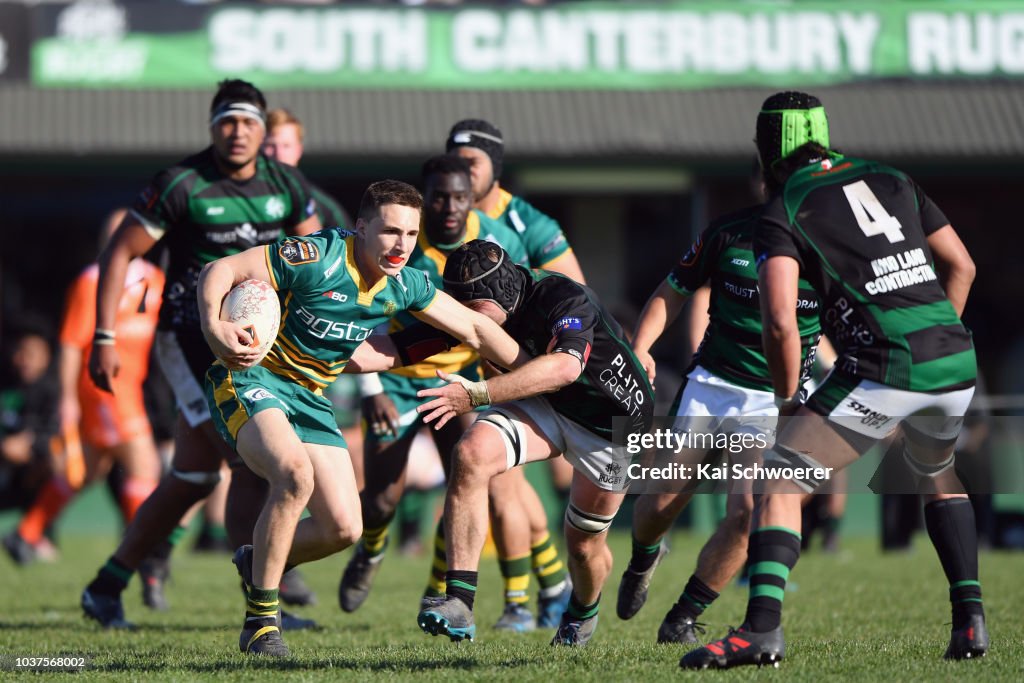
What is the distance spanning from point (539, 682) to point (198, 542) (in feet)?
30.6

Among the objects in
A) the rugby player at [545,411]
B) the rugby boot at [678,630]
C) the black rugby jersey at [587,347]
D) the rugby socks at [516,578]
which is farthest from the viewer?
the rugby socks at [516,578]

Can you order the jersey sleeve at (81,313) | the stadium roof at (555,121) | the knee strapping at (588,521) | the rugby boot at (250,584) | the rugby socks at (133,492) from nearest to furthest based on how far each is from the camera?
the rugby boot at (250,584) → the knee strapping at (588,521) → the rugby socks at (133,492) → the jersey sleeve at (81,313) → the stadium roof at (555,121)

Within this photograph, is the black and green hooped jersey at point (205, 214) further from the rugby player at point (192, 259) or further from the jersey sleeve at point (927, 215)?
the jersey sleeve at point (927, 215)

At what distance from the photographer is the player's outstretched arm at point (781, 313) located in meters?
5.11

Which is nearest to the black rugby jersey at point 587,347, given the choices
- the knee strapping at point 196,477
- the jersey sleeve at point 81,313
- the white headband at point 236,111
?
the white headband at point 236,111

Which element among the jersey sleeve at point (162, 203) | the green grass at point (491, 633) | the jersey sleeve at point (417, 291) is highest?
the jersey sleeve at point (162, 203)

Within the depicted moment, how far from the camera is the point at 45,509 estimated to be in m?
11.8

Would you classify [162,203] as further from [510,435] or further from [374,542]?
[510,435]

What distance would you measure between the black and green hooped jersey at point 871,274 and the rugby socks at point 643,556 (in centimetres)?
187

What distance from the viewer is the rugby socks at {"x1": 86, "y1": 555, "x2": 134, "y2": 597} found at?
25.0 feet

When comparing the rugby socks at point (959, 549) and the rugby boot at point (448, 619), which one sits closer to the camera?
the rugby boot at point (448, 619)

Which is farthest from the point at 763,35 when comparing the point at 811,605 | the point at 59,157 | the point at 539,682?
the point at 539,682

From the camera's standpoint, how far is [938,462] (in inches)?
221

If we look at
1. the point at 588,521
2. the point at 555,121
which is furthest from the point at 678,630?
the point at 555,121
